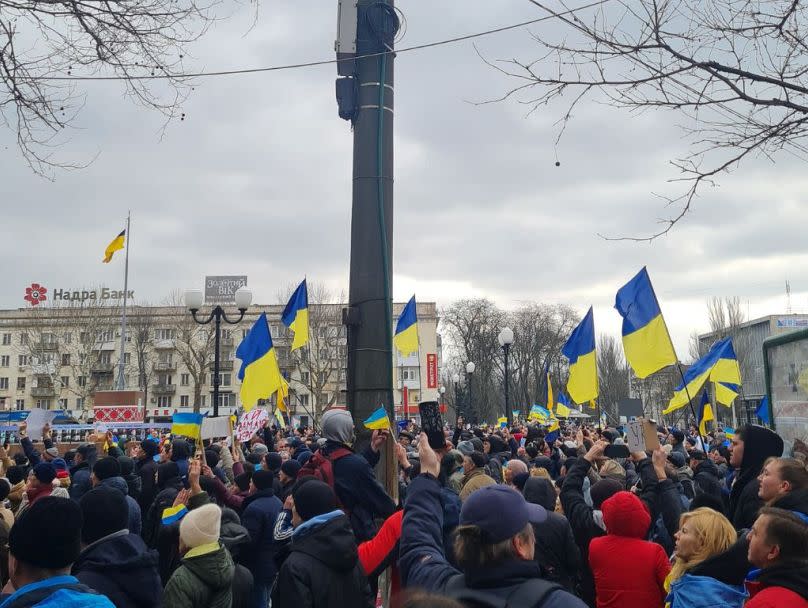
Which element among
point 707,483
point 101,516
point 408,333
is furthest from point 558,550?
point 408,333

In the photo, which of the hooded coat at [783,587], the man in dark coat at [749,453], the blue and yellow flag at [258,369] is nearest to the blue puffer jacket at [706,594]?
the hooded coat at [783,587]

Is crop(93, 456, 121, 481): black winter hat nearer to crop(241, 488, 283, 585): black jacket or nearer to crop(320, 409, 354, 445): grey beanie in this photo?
crop(241, 488, 283, 585): black jacket

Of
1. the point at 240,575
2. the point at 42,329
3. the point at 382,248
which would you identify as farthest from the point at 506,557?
the point at 42,329

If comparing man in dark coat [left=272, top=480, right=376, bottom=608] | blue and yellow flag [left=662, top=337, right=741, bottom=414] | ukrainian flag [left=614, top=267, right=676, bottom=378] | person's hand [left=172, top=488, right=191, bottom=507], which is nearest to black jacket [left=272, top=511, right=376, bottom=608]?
man in dark coat [left=272, top=480, right=376, bottom=608]

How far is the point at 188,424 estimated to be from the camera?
9.05 metres

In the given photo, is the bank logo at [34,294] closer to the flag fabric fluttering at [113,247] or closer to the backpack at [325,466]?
the flag fabric fluttering at [113,247]

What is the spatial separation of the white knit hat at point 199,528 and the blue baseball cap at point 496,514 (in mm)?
2349

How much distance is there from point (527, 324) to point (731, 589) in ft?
238

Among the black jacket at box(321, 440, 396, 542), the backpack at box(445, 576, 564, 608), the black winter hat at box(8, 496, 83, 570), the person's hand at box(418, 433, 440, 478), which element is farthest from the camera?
the black jacket at box(321, 440, 396, 542)

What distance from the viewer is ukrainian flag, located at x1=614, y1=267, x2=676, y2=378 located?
10.0 meters

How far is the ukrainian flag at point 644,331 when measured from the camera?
33.0 ft

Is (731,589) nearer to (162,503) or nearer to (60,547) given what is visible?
(60,547)

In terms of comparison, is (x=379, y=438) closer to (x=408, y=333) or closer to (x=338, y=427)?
(x=338, y=427)

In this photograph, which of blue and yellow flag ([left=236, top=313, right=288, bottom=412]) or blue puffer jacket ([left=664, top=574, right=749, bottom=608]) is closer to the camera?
blue puffer jacket ([left=664, top=574, right=749, bottom=608])
